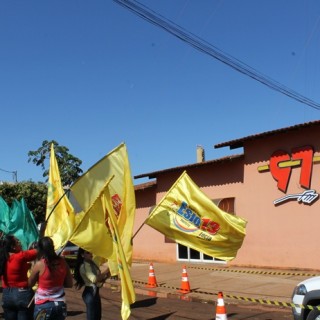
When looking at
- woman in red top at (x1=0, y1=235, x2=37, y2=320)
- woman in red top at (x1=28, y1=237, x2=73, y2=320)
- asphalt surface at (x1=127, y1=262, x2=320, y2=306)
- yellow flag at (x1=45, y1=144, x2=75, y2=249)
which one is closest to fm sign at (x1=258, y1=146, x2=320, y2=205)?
asphalt surface at (x1=127, y1=262, x2=320, y2=306)

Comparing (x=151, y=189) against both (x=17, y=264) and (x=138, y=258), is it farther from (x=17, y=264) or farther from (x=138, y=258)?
(x=17, y=264)

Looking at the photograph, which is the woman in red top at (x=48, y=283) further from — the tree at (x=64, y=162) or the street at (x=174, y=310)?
the tree at (x=64, y=162)

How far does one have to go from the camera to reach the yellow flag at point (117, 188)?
275 inches

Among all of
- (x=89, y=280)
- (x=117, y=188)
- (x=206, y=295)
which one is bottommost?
(x=206, y=295)

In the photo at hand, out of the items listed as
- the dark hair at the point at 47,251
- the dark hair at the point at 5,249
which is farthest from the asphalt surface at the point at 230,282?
the dark hair at the point at 47,251

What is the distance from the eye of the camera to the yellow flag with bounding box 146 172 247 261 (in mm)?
7154

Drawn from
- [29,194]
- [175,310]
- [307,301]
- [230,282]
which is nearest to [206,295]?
[175,310]

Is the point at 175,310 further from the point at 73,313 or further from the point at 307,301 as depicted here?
the point at 307,301

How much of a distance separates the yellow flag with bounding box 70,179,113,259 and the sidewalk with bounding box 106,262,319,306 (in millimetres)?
Answer: 3965

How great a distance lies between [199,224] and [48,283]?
288cm

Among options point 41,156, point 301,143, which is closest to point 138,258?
point 301,143

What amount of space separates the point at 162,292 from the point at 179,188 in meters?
5.35

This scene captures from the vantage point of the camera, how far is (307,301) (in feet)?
21.2

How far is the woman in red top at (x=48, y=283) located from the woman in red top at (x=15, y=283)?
74 cm
